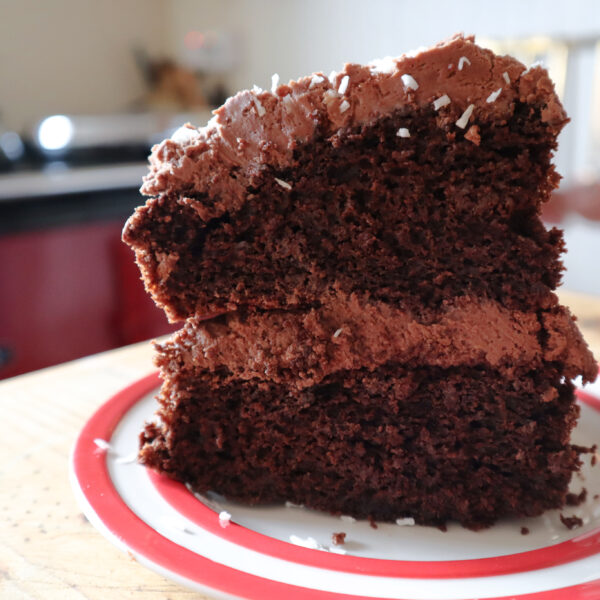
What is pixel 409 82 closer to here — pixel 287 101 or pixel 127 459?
pixel 287 101

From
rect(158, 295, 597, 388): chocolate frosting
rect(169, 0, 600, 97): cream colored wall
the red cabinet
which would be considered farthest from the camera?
rect(169, 0, 600, 97): cream colored wall

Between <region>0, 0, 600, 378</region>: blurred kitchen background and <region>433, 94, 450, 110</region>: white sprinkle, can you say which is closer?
<region>433, 94, 450, 110</region>: white sprinkle

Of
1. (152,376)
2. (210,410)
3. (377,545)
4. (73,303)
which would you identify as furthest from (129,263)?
(377,545)

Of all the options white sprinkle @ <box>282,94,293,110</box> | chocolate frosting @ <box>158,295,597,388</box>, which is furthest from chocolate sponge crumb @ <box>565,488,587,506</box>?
white sprinkle @ <box>282,94,293,110</box>

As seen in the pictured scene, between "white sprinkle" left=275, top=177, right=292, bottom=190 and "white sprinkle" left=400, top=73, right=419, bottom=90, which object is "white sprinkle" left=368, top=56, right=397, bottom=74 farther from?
"white sprinkle" left=275, top=177, right=292, bottom=190

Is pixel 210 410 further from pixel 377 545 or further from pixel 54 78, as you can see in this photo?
pixel 54 78

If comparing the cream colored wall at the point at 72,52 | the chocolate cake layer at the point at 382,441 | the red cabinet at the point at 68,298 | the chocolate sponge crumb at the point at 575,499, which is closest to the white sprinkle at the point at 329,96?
the chocolate cake layer at the point at 382,441

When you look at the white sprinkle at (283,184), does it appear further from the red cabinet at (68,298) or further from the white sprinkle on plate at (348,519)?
the red cabinet at (68,298)
